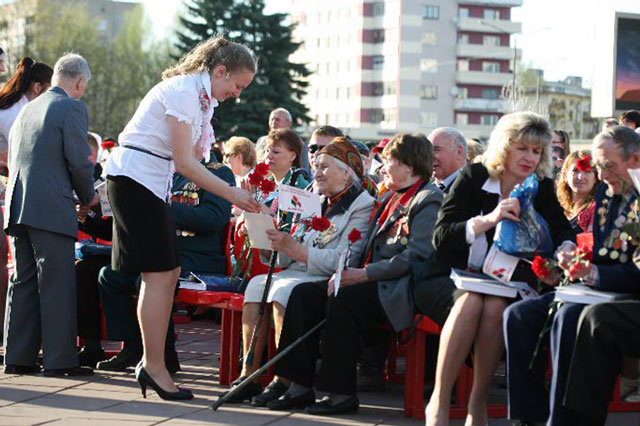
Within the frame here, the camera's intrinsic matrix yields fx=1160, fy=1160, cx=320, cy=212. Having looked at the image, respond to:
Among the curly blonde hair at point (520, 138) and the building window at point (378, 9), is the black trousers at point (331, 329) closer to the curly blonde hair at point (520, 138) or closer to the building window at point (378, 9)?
the curly blonde hair at point (520, 138)

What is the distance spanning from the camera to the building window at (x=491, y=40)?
345 feet

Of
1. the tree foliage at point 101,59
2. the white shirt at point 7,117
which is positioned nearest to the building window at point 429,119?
the tree foliage at point 101,59

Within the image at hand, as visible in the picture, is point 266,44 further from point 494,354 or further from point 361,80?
point 361,80

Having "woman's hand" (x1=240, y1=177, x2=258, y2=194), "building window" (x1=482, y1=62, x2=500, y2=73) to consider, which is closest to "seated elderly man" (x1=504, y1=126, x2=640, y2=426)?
"woman's hand" (x1=240, y1=177, x2=258, y2=194)

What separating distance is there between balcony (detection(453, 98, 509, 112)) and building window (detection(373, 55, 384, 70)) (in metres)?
7.31

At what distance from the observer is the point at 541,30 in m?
49.0

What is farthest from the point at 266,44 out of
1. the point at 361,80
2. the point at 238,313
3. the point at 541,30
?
the point at 361,80

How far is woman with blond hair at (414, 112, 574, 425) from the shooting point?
5395 millimetres

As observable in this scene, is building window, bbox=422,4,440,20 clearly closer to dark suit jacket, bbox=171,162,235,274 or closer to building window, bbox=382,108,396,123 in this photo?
building window, bbox=382,108,396,123

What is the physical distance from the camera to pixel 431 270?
19.3 feet

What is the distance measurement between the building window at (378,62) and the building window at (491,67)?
31.5 ft

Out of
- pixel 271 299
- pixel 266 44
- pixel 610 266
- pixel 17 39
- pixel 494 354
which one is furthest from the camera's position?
pixel 17 39

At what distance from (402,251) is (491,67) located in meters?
102

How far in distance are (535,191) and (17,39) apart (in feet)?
195
